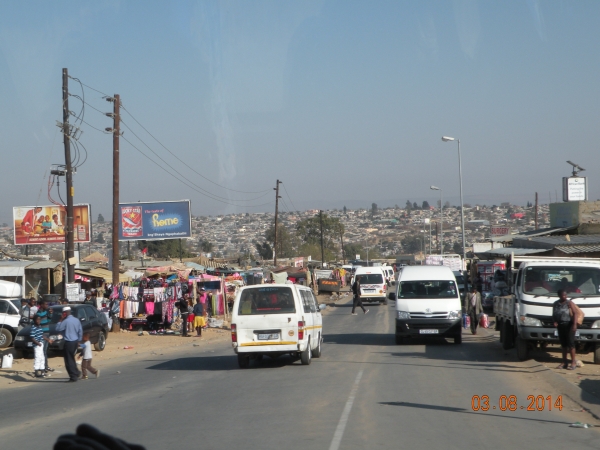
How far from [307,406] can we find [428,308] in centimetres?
1098

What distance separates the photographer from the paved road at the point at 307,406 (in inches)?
327

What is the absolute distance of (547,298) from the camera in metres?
16.3

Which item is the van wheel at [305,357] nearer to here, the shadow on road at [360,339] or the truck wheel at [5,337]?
the shadow on road at [360,339]

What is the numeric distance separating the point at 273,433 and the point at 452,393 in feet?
13.8

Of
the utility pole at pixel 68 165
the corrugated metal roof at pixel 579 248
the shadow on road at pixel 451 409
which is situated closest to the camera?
the shadow on road at pixel 451 409

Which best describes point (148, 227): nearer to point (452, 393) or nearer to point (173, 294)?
point (173, 294)

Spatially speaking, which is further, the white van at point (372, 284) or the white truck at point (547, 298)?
the white van at point (372, 284)

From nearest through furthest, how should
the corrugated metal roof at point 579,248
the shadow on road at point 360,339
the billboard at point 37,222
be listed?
1. the shadow on road at point 360,339
2. the corrugated metal roof at point 579,248
3. the billboard at point 37,222

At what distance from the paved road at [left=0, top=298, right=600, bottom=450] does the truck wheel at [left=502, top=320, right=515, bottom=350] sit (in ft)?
1.79

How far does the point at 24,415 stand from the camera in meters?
11.0

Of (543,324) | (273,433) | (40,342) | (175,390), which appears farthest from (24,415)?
(543,324)

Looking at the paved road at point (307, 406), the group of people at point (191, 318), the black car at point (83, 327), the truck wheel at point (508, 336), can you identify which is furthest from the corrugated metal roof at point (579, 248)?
→ the black car at point (83, 327)

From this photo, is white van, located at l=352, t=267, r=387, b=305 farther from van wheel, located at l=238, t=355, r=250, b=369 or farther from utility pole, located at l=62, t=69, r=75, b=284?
van wheel, located at l=238, t=355, r=250, b=369

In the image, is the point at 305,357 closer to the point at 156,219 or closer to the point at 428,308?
the point at 428,308
